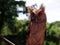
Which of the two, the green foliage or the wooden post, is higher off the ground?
the wooden post

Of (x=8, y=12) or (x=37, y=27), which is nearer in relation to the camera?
(x=37, y=27)

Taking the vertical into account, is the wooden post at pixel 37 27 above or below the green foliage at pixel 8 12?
above

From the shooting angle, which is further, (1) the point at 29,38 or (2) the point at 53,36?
(2) the point at 53,36

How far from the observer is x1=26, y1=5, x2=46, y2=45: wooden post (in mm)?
2277

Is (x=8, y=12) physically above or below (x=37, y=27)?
below

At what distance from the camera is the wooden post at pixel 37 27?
2.28 m

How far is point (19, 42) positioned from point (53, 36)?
1905 millimetres

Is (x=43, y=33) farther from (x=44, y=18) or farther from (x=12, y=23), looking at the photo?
(x=12, y=23)

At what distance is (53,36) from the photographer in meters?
13.6

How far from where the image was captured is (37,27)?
7.52 ft

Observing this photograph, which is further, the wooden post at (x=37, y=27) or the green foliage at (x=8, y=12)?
the green foliage at (x=8, y=12)

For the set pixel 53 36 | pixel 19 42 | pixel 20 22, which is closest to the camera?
pixel 19 42

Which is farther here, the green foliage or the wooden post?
the green foliage

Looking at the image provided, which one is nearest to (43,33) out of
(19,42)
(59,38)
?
(19,42)
